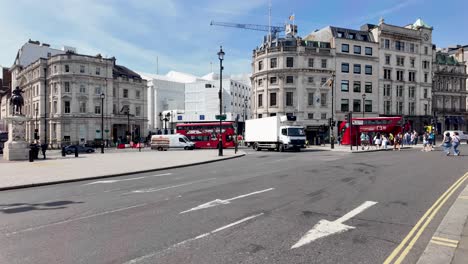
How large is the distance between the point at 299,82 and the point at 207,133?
2242 centimetres

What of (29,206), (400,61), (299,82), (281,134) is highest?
(400,61)

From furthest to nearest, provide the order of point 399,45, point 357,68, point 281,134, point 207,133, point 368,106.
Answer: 1. point 399,45
2. point 368,106
3. point 357,68
4. point 207,133
5. point 281,134

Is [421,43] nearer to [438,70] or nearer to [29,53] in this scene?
[438,70]

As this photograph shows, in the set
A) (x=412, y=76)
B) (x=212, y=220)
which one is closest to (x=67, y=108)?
(x=212, y=220)

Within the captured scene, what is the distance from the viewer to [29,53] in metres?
78.4

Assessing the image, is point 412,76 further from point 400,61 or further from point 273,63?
point 273,63

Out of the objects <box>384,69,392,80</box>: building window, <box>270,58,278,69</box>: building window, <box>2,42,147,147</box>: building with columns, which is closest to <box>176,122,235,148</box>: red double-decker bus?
<box>2,42,147,147</box>: building with columns

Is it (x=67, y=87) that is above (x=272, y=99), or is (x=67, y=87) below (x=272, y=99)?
above

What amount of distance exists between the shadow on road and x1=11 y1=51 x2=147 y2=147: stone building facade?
1983 inches

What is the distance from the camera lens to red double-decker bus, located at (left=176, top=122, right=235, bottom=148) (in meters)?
41.2

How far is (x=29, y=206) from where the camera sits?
8188 mm

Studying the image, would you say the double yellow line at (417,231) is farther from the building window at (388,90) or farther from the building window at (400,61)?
the building window at (400,61)

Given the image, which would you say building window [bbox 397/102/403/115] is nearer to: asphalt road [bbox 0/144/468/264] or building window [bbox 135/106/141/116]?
building window [bbox 135/106/141/116]

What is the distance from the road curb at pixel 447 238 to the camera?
14.5 feet
